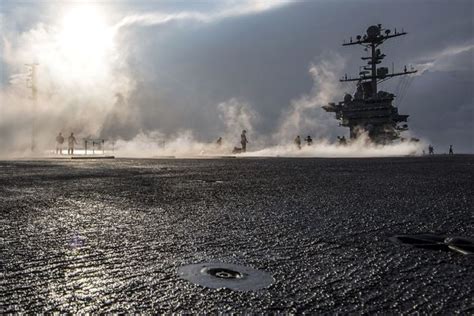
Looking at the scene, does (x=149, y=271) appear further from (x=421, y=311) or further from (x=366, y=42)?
(x=366, y=42)

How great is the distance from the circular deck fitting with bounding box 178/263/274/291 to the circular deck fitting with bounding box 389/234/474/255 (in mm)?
1436

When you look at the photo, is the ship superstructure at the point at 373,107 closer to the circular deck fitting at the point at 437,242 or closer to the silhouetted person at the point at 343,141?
the silhouetted person at the point at 343,141

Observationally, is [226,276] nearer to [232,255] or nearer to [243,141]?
[232,255]

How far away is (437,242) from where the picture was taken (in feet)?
10.4

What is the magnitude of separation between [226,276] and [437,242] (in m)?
1.85

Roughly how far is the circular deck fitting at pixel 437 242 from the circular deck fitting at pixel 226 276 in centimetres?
144

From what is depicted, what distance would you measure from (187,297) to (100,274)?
676 millimetres

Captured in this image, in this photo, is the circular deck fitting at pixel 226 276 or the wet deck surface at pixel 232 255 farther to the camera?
the circular deck fitting at pixel 226 276

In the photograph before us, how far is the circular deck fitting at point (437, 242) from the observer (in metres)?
2.93

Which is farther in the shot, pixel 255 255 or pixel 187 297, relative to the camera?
pixel 255 255

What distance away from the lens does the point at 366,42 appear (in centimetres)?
5691

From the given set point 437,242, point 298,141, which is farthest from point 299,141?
point 437,242

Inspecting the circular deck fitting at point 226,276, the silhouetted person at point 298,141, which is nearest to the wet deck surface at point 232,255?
the circular deck fitting at point 226,276

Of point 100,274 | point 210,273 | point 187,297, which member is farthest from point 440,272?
point 100,274
